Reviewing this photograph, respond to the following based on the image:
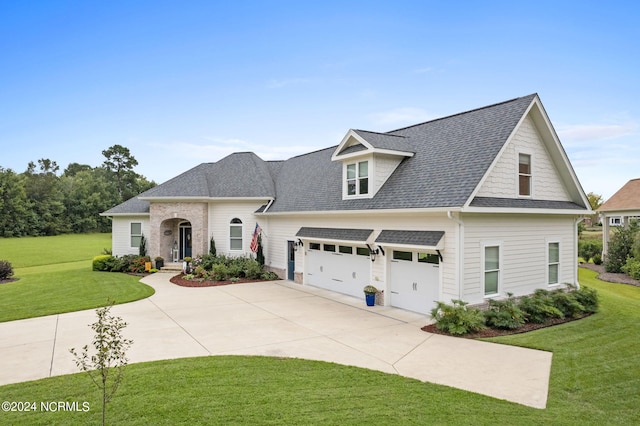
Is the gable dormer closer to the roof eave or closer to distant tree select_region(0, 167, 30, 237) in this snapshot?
the roof eave

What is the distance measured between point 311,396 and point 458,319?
589cm

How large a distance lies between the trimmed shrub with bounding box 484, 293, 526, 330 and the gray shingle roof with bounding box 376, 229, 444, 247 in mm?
2535

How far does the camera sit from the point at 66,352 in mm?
9188

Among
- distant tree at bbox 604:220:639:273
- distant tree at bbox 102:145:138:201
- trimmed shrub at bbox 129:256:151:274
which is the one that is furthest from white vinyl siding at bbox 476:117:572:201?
distant tree at bbox 102:145:138:201

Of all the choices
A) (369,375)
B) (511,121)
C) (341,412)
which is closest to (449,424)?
(341,412)

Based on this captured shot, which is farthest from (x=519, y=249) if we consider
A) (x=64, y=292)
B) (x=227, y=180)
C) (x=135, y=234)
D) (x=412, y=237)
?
(x=135, y=234)

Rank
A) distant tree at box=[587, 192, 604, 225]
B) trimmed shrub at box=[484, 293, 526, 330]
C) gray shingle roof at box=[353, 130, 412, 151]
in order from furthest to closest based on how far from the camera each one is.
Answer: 1. distant tree at box=[587, 192, 604, 225]
2. gray shingle roof at box=[353, 130, 412, 151]
3. trimmed shrub at box=[484, 293, 526, 330]

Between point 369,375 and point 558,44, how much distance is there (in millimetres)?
16141

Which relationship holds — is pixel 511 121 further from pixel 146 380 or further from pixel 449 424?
pixel 146 380

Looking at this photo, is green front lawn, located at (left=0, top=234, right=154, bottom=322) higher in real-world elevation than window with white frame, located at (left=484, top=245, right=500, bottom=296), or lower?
lower

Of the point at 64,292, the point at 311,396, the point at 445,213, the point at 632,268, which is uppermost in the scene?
the point at 445,213

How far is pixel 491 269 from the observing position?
12.3 meters

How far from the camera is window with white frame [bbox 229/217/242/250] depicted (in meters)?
23.0

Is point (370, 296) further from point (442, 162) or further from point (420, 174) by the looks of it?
point (442, 162)
